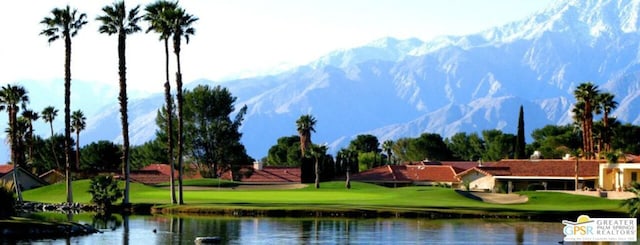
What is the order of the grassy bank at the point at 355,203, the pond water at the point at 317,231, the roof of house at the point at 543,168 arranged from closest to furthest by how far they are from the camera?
the pond water at the point at 317,231 < the grassy bank at the point at 355,203 < the roof of house at the point at 543,168

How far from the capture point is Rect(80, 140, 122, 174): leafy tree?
558 ft

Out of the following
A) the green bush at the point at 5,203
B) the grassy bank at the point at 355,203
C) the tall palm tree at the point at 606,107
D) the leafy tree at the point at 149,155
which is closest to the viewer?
the green bush at the point at 5,203

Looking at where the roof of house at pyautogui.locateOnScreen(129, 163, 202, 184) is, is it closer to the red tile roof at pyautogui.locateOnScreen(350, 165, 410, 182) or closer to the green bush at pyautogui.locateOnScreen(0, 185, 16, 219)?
the red tile roof at pyautogui.locateOnScreen(350, 165, 410, 182)

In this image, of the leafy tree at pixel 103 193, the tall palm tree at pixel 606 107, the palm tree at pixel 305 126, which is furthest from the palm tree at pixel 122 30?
the palm tree at pixel 305 126

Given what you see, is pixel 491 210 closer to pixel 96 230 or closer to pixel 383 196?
pixel 383 196

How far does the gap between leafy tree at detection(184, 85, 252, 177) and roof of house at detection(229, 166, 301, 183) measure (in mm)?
6727

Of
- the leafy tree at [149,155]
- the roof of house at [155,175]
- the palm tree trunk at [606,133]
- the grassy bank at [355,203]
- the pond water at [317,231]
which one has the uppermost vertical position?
the palm tree trunk at [606,133]

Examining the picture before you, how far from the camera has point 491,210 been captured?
284 ft

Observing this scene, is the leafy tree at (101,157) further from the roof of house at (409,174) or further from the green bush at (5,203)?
the green bush at (5,203)

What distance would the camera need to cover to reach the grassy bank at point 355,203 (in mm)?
83375

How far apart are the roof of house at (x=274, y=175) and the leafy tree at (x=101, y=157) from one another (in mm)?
21918

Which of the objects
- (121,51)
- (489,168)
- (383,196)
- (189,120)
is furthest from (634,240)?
(189,120)

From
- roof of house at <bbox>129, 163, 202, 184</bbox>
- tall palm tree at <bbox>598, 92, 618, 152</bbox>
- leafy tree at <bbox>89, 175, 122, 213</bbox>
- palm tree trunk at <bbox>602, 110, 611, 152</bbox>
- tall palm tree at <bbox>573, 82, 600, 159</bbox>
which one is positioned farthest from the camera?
roof of house at <bbox>129, 163, 202, 184</bbox>

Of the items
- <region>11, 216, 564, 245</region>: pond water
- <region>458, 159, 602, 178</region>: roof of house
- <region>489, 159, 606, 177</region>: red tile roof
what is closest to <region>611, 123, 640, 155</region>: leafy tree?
<region>458, 159, 602, 178</region>: roof of house
